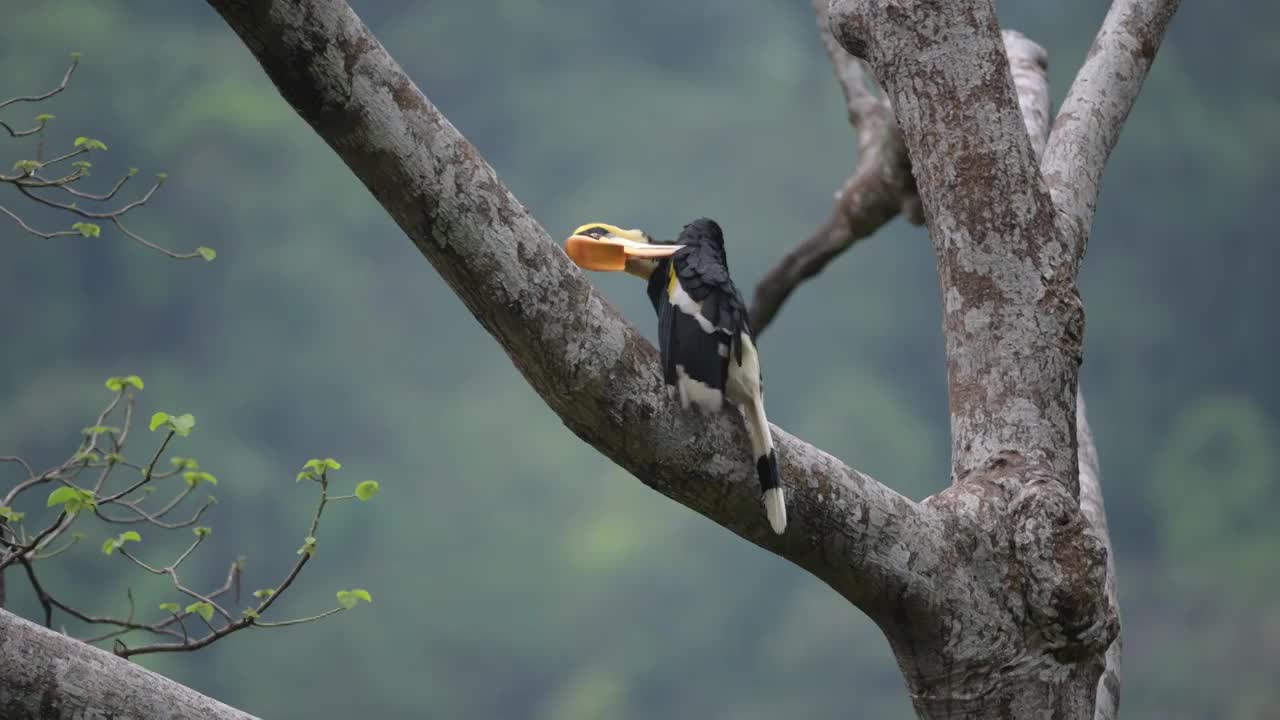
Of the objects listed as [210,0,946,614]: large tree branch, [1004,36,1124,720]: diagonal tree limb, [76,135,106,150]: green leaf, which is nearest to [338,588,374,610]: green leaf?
[210,0,946,614]: large tree branch

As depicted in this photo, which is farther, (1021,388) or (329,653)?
(329,653)

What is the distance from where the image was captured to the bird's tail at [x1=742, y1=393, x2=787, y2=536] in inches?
67.1

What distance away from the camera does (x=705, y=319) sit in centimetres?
180

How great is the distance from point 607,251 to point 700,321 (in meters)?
0.24

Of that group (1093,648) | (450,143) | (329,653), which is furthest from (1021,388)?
(329,653)

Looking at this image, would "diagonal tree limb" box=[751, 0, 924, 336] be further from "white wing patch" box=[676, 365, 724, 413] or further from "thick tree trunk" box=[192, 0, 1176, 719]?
"white wing patch" box=[676, 365, 724, 413]

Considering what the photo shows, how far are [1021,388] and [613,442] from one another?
0.77 meters

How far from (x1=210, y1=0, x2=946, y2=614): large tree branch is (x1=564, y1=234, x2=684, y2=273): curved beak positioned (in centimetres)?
28

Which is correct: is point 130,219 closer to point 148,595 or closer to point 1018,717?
point 148,595

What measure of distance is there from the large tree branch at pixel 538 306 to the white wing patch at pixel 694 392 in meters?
0.02

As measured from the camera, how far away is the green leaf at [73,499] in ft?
5.90

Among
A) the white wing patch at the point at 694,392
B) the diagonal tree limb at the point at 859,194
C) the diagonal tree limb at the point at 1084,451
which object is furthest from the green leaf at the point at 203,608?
the diagonal tree limb at the point at 859,194

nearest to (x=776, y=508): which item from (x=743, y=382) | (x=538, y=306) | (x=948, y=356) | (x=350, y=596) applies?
(x=743, y=382)

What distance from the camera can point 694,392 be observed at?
1.70 m
